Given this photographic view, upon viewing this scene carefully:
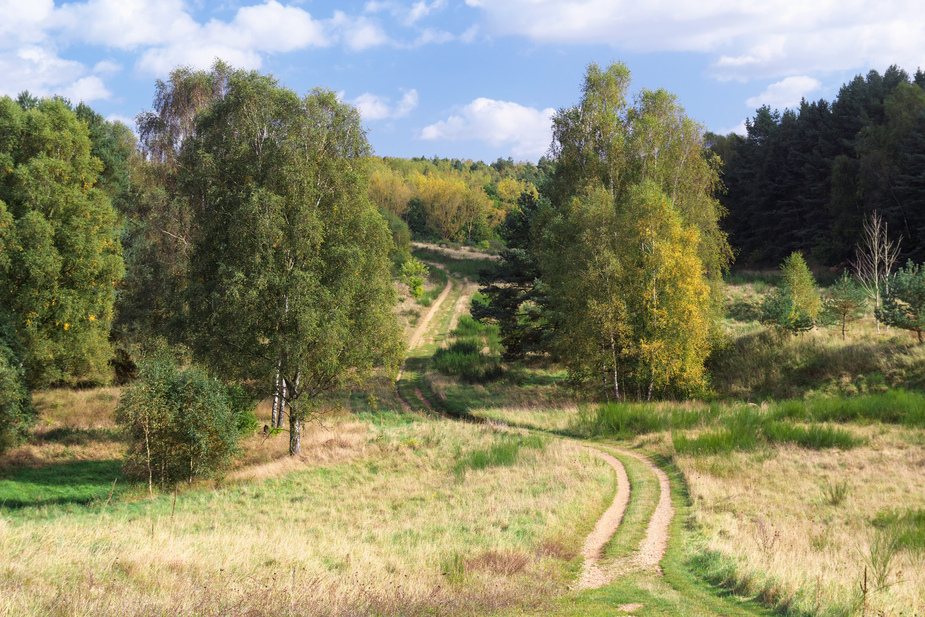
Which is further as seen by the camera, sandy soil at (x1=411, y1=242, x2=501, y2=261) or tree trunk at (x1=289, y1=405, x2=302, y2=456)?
sandy soil at (x1=411, y1=242, x2=501, y2=261)

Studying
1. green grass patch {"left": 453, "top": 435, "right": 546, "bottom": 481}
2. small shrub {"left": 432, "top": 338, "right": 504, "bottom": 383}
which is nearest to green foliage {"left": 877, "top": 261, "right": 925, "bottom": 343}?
green grass patch {"left": 453, "top": 435, "right": 546, "bottom": 481}

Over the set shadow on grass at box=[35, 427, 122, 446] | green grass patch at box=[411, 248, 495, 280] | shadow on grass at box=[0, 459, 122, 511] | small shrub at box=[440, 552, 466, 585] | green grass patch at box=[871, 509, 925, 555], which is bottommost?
shadow on grass at box=[0, 459, 122, 511]

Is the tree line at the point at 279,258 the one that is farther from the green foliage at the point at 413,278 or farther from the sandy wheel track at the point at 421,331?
the green foliage at the point at 413,278

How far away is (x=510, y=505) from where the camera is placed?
576 inches

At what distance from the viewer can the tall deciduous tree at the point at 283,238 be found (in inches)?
811

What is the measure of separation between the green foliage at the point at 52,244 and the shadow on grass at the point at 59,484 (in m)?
6.42

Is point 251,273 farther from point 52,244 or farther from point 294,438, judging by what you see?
point 52,244

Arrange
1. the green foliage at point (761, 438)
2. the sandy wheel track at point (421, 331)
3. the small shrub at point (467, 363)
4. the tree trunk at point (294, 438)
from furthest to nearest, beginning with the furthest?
the small shrub at point (467, 363) < the sandy wheel track at point (421, 331) < the tree trunk at point (294, 438) < the green foliage at point (761, 438)

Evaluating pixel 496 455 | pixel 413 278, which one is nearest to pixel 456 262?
pixel 413 278

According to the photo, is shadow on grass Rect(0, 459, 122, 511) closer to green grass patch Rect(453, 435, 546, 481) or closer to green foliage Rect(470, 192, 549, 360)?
green grass patch Rect(453, 435, 546, 481)

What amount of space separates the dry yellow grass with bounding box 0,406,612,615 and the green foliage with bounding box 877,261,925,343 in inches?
734

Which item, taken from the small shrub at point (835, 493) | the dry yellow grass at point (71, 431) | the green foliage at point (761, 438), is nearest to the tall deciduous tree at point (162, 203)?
the dry yellow grass at point (71, 431)

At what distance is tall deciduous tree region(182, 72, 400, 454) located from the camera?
2061cm

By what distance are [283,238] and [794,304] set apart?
2724 cm
